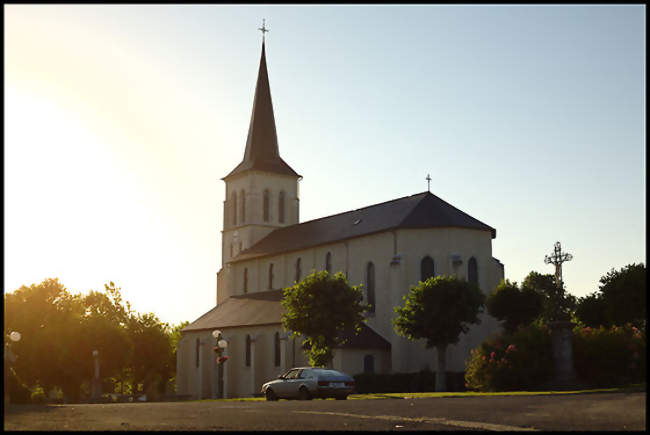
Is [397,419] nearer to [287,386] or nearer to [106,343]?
[287,386]

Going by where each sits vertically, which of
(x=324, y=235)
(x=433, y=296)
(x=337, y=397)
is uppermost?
(x=324, y=235)

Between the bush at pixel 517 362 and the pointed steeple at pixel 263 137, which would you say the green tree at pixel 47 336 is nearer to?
the pointed steeple at pixel 263 137

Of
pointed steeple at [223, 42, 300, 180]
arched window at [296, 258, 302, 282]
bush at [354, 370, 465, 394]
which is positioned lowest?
bush at [354, 370, 465, 394]

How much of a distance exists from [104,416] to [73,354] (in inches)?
1867

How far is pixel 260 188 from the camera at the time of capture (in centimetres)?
8225

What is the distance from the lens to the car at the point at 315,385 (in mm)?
32781

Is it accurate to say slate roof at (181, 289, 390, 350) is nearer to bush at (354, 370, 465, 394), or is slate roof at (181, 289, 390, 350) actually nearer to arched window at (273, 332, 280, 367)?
arched window at (273, 332, 280, 367)

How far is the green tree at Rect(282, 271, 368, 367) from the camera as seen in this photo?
163 ft

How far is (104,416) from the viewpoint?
1980 cm

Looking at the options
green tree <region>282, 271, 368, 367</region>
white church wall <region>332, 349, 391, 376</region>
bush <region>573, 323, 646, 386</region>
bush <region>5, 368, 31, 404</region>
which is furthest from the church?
bush <region>5, 368, 31, 404</region>

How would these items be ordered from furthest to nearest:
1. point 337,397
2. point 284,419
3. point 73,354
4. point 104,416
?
point 73,354, point 337,397, point 104,416, point 284,419

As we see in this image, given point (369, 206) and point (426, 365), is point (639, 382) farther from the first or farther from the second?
point (369, 206)

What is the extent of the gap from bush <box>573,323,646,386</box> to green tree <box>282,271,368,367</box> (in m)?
17.2

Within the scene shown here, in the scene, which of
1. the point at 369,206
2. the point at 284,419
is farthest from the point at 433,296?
the point at 284,419
